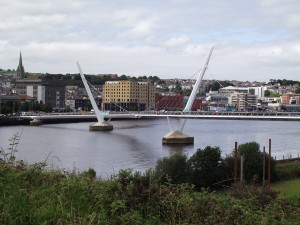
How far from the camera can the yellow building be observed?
34094 millimetres

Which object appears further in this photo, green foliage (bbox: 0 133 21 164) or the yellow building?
the yellow building

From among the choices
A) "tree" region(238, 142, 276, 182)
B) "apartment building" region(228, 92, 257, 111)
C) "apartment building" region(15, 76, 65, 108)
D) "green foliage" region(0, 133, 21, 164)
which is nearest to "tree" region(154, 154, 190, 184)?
"tree" region(238, 142, 276, 182)

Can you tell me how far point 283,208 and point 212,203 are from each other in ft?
1.01

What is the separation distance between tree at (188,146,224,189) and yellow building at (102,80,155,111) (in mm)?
26294

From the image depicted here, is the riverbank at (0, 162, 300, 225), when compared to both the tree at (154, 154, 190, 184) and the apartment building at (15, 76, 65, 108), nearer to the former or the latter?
the tree at (154, 154, 190, 184)

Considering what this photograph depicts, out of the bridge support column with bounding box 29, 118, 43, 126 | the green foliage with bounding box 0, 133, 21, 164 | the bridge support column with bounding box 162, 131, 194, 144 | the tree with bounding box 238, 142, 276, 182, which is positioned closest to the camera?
the green foliage with bounding box 0, 133, 21, 164

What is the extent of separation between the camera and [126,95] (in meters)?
34.4

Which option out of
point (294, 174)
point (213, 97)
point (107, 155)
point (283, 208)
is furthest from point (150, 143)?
point (213, 97)

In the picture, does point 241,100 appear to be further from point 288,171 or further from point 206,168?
point 206,168

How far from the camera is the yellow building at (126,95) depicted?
34.1m

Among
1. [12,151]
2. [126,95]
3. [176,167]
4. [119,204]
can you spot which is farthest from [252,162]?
[126,95]

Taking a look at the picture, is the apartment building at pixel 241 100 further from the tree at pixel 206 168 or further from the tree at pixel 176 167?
the tree at pixel 176 167

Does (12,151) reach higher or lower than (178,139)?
higher

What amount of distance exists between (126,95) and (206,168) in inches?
1080
